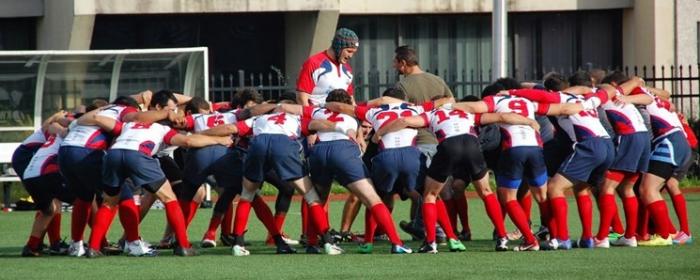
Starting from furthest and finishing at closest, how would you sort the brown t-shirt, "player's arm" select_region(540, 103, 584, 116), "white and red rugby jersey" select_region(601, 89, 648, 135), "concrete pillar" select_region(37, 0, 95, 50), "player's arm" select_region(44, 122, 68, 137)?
"concrete pillar" select_region(37, 0, 95, 50)
the brown t-shirt
"player's arm" select_region(44, 122, 68, 137)
"white and red rugby jersey" select_region(601, 89, 648, 135)
"player's arm" select_region(540, 103, 584, 116)

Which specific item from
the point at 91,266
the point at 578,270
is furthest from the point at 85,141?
the point at 578,270

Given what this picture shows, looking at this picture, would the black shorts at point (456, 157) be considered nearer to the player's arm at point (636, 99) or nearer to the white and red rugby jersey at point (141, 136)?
the player's arm at point (636, 99)

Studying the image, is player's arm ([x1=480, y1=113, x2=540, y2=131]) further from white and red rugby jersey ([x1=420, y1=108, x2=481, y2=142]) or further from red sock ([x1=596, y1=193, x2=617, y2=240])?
red sock ([x1=596, y1=193, x2=617, y2=240])

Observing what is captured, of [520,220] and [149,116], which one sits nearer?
[520,220]

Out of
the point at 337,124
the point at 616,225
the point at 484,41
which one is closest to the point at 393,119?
the point at 337,124

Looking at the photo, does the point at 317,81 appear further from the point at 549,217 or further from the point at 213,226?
the point at 549,217

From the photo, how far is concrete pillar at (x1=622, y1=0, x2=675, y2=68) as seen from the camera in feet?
100

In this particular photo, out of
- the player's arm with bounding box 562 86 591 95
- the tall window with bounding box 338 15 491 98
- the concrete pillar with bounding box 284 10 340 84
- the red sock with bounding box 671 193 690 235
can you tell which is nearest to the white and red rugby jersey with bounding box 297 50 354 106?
the player's arm with bounding box 562 86 591 95

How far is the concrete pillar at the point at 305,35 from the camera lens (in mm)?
29109

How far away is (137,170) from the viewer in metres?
15.6

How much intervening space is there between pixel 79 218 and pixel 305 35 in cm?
1393

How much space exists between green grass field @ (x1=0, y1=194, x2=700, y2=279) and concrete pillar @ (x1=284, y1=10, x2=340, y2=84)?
12.5 meters

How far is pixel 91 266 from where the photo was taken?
48.2 feet

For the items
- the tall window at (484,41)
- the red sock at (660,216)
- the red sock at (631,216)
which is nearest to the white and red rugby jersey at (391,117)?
the red sock at (631,216)
